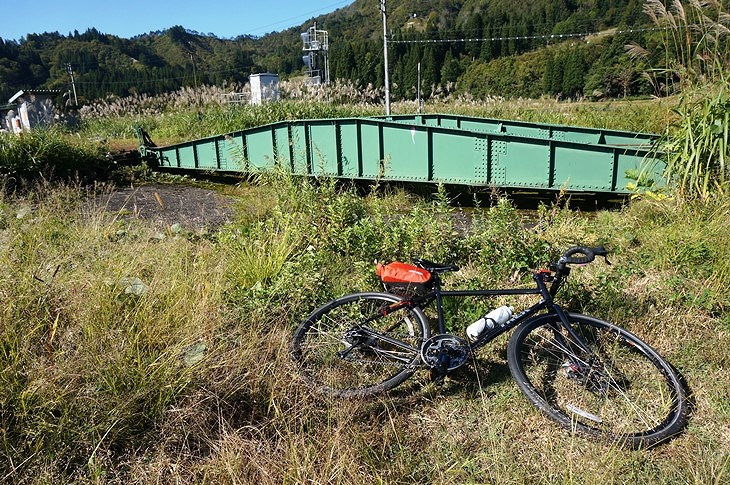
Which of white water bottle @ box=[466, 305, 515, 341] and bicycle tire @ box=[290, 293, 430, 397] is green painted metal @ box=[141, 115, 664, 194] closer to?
bicycle tire @ box=[290, 293, 430, 397]

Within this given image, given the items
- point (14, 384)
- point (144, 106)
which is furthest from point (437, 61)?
point (14, 384)

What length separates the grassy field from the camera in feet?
7.80

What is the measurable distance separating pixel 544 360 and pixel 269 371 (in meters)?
1.82

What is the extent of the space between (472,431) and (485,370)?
0.62 meters

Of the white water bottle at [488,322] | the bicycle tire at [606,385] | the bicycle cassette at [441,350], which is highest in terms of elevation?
the white water bottle at [488,322]

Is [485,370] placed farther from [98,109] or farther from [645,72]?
[98,109]

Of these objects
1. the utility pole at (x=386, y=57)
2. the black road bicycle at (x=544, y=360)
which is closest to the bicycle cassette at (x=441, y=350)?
the black road bicycle at (x=544, y=360)

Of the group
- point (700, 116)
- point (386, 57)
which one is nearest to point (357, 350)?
point (700, 116)

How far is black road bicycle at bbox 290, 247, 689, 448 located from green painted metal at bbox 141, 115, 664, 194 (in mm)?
3452

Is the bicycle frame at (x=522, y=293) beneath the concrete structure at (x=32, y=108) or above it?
beneath

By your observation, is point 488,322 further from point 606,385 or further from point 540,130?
point 540,130

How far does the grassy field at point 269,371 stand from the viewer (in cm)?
238

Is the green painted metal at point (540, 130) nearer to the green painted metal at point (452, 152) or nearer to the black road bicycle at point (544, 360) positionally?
the green painted metal at point (452, 152)

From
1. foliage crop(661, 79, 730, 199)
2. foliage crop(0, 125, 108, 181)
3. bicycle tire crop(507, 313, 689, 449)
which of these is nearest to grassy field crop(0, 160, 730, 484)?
bicycle tire crop(507, 313, 689, 449)
